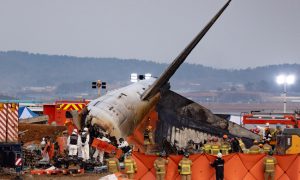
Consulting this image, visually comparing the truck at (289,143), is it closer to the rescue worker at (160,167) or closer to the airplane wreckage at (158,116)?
the airplane wreckage at (158,116)

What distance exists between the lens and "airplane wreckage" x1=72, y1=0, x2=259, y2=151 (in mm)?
35656

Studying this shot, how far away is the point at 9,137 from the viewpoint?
3070 cm

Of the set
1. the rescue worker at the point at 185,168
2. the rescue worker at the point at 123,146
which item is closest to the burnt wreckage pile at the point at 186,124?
the rescue worker at the point at 123,146

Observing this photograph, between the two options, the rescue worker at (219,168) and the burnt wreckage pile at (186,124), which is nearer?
the rescue worker at (219,168)

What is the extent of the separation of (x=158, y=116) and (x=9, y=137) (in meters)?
12.7

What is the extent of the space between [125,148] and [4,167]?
6706 mm

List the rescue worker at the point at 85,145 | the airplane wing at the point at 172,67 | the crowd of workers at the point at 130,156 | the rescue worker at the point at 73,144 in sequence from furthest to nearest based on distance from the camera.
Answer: the airplane wing at the point at 172,67 → the rescue worker at the point at 85,145 → the rescue worker at the point at 73,144 → the crowd of workers at the point at 130,156

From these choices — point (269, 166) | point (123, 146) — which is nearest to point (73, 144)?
point (123, 146)

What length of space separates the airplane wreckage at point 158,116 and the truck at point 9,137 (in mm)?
5304

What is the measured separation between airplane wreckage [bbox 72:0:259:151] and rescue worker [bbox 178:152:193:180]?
24.0ft

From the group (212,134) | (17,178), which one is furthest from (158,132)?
(17,178)

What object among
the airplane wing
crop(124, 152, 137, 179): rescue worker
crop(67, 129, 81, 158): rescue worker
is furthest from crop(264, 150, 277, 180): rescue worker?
the airplane wing

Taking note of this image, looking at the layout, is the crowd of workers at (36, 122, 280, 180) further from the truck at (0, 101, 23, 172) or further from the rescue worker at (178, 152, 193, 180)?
the truck at (0, 101, 23, 172)

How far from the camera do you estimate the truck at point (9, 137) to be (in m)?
29.4
